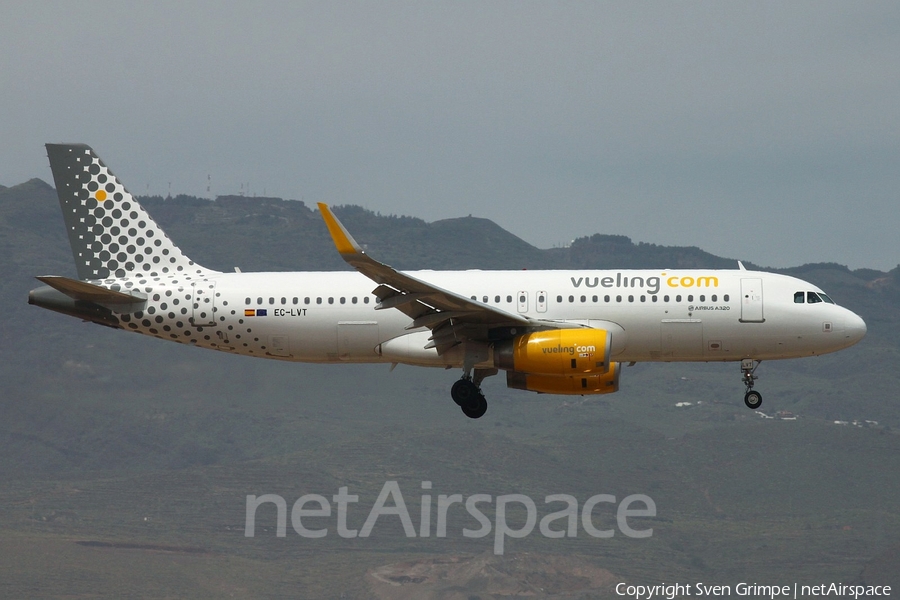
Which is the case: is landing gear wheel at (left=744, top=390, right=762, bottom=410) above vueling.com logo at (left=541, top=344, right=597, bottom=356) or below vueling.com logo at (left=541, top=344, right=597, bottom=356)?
below

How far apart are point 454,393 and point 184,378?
13402 cm

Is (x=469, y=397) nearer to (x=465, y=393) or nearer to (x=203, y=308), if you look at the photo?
(x=465, y=393)

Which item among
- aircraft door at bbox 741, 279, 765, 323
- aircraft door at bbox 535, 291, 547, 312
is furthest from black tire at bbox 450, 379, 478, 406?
aircraft door at bbox 741, 279, 765, 323

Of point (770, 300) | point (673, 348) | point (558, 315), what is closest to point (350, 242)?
point (558, 315)

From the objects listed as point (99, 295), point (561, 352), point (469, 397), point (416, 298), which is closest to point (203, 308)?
point (99, 295)

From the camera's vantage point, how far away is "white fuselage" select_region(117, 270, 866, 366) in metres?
41.1

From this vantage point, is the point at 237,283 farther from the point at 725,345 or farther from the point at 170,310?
the point at 725,345

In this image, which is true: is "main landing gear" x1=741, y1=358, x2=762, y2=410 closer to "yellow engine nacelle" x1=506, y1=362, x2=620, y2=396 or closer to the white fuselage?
the white fuselage

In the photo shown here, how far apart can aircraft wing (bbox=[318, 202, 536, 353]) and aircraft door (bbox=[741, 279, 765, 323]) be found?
7.16 m

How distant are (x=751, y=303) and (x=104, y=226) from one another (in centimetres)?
2240

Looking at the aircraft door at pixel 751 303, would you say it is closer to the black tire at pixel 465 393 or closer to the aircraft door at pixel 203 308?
the black tire at pixel 465 393

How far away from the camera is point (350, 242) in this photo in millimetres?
35094

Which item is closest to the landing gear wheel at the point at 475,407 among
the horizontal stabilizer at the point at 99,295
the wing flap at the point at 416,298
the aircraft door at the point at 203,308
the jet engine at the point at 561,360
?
the jet engine at the point at 561,360

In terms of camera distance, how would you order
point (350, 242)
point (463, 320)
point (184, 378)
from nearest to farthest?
point (350, 242) < point (463, 320) < point (184, 378)
